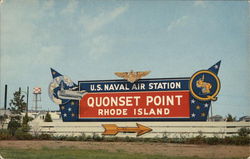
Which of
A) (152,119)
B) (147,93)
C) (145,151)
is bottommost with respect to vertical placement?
(145,151)

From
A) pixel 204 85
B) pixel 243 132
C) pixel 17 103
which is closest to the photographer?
pixel 243 132

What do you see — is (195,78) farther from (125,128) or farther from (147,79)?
(125,128)

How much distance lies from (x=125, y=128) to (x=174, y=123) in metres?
3.21

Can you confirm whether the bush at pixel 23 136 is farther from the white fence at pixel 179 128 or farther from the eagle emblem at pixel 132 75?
the eagle emblem at pixel 132 75

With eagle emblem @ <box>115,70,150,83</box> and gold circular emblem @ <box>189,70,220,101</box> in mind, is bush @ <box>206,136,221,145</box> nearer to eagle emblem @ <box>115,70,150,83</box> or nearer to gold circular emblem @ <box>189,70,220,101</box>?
gold circular emblem @ <box>189,70,220,101</box>

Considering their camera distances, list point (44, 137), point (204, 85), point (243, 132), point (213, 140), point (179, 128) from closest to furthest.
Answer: point (213, 140) → point (243, 132) → point (179, 128) → point (204, 85) → point (44, 137)

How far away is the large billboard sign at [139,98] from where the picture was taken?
21625 mm

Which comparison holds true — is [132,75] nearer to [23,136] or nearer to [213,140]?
[213,140]

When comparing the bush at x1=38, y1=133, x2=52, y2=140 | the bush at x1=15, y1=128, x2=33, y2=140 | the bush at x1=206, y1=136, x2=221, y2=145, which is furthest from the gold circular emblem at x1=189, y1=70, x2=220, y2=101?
the bush at x1=15, y1=128, x2=33, y2=140

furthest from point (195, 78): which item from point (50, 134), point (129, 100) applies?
point (50, 134)

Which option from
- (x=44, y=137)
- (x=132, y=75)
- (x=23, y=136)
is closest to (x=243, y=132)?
(x=132, y=75)

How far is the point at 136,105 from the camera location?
22531 mm

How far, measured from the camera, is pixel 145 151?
15.9 meters

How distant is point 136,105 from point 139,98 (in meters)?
0.51
